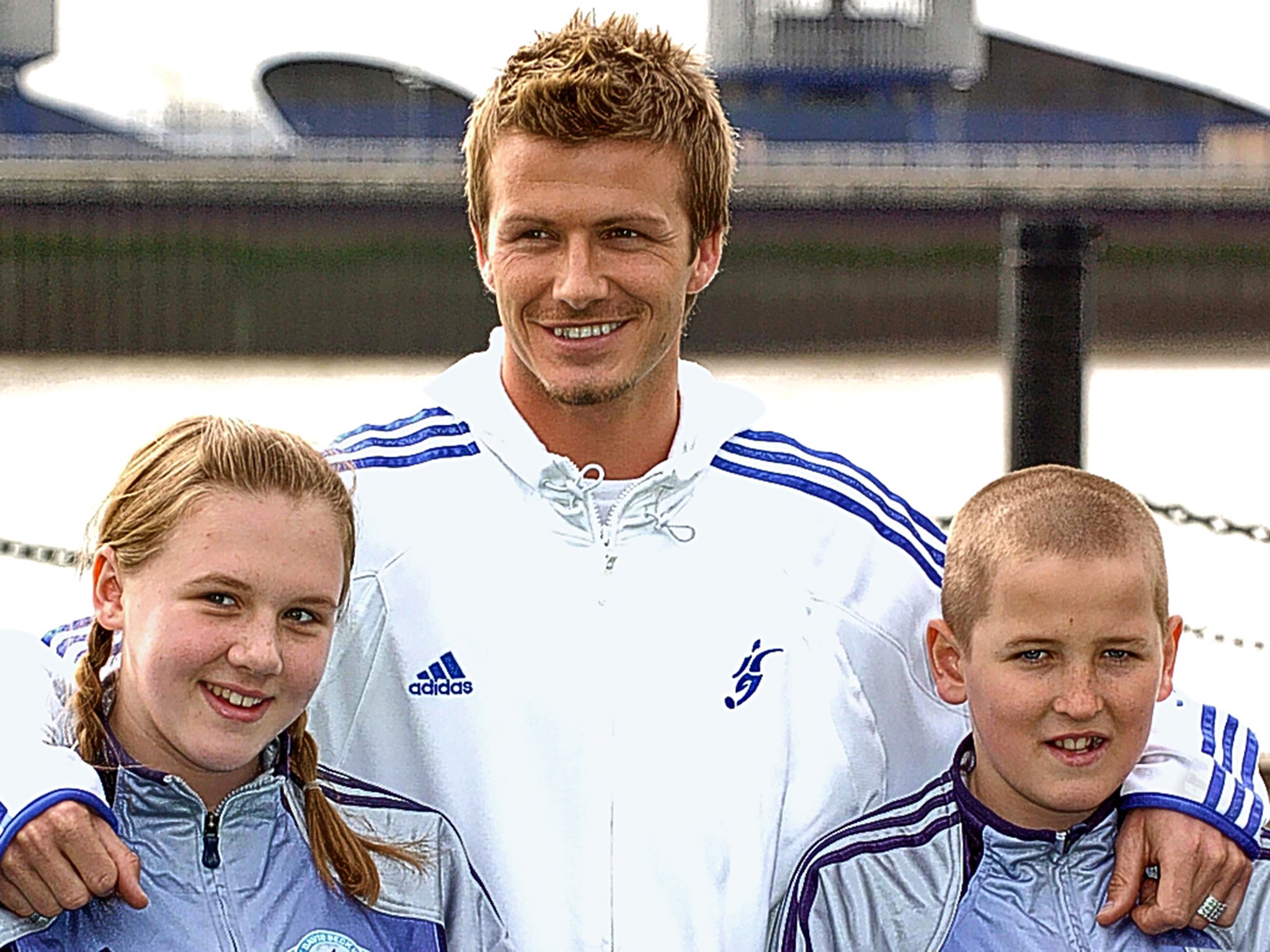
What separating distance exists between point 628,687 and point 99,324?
38.0 ft

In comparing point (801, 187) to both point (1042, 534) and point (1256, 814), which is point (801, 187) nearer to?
point (1042, 534)

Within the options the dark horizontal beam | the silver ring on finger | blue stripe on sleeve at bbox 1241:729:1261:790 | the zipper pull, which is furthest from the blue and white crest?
the dark horizontal beam

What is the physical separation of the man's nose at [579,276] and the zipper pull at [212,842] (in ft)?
2.18

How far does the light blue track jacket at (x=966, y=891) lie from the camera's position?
6.19ft

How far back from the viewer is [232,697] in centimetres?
178

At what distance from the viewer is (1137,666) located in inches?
76.2

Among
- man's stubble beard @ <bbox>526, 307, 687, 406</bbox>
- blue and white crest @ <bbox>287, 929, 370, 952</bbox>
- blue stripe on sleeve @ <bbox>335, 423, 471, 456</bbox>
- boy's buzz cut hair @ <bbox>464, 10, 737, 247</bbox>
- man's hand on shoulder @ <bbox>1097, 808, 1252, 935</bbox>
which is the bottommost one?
blue and white crest @ <bbox>287, 929, 370, 952</bbox>

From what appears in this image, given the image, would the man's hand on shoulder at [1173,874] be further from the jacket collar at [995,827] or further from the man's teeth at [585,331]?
the man's teeth at [585,331]

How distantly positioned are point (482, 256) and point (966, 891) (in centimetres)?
90

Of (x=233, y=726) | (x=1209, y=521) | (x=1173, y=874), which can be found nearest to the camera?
(x=233, y=726)

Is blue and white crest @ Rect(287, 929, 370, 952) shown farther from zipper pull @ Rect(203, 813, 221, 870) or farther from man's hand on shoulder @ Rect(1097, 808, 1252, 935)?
man's hand on shoulder @ Rect(1097, 808, 1252, 935)

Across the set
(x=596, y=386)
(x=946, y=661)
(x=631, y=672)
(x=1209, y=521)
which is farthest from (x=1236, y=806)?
(x=1209, y=521)

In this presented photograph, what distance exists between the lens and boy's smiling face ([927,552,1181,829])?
1918 mm

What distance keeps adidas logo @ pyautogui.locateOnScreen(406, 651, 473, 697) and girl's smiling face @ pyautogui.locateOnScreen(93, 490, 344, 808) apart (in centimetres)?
22
